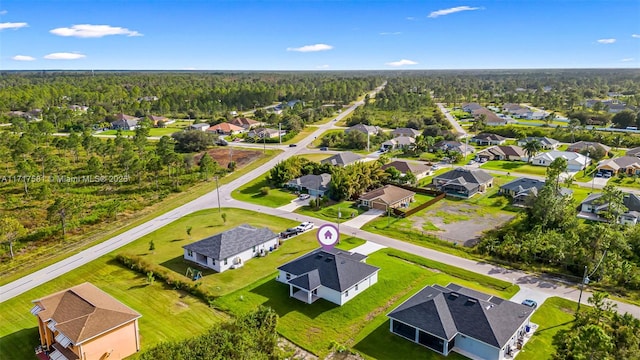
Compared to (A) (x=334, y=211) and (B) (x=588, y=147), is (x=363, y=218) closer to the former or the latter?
(A) (x=334, y=211)

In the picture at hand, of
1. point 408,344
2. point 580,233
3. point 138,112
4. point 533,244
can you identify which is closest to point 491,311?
point 408,344

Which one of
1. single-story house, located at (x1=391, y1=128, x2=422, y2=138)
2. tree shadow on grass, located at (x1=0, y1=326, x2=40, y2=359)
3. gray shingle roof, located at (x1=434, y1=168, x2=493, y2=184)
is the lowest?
tree shadow on grass, located at (x1=0, y1=326, x2=40, y2=359)

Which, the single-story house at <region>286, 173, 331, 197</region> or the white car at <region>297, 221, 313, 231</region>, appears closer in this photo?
the white car at <region>297, 221, 313, 231</region>

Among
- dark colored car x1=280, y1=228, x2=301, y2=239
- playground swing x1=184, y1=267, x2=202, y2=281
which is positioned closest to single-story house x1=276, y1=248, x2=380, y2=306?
playground swing x1=184, y1=267, x2=202, y2=281

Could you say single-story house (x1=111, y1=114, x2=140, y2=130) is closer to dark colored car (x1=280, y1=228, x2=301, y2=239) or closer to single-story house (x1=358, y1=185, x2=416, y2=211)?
single-story house (x1=358, y1=185, x2=416, y2=211)

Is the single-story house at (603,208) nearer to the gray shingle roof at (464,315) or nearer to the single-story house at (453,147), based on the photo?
the gray shingle roof at (464,315)

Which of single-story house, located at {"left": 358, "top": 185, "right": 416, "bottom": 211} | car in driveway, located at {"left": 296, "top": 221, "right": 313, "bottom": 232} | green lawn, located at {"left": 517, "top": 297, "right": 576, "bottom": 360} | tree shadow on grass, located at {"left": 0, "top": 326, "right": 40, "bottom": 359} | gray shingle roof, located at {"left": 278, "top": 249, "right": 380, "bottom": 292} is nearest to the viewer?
green lawn, located at {"left": 517, "top": 297, "right": 576, "bottom": 360}

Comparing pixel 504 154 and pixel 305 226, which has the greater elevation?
pixel 504 154

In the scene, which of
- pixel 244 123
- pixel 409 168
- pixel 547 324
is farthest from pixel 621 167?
pixel 244 123
